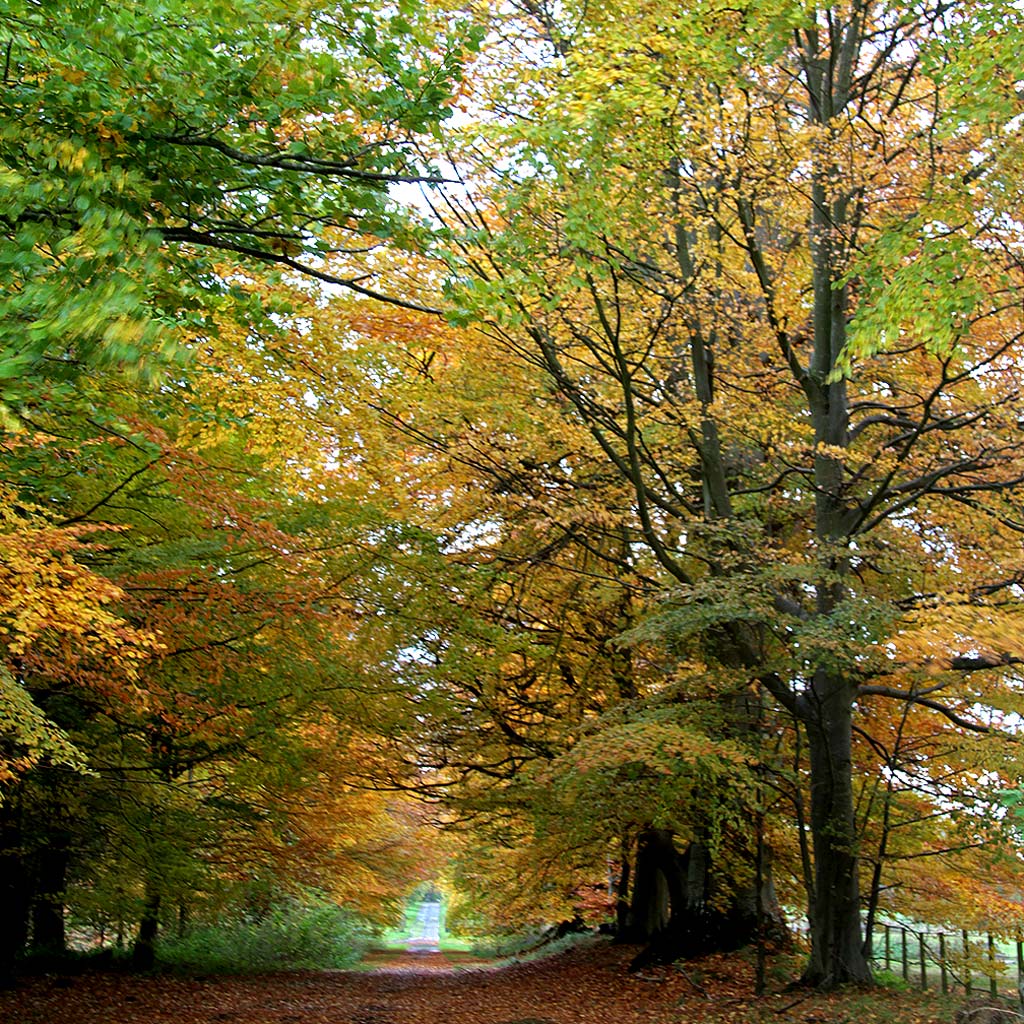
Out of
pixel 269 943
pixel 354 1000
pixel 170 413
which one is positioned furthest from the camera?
pixel 269 943

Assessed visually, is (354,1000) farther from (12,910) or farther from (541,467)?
(541,467)

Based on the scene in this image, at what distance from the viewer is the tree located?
8.29m

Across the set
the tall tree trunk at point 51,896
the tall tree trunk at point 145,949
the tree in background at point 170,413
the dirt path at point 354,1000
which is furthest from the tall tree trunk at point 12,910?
the tall tree trunk at point 145,949

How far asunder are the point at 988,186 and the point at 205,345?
7495 millimetres

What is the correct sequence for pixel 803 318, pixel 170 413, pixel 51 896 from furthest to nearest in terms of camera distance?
pixel 51 896 → pixel 803 318 → pixel 170 413

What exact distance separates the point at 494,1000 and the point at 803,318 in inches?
461

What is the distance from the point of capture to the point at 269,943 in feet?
75.5

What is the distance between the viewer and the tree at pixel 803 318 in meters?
8.29

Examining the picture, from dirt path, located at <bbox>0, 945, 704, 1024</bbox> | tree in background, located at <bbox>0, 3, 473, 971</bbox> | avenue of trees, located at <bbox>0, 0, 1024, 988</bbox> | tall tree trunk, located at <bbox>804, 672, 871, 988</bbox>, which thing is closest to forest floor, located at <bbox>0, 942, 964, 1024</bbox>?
dirt path, located at <bbox>0, 945, 704, 1024</bbox>

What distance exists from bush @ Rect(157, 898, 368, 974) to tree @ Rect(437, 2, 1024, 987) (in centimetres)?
1314

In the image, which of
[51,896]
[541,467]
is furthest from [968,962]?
[51,896]

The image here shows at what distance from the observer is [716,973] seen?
14195 mm

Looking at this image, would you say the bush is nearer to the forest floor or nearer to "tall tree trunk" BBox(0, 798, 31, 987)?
the forest floor

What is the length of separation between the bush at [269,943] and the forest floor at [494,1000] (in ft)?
4.45
